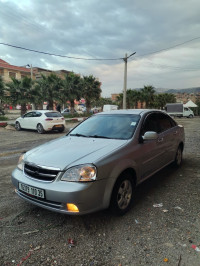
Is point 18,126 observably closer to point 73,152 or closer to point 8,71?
point 73,152

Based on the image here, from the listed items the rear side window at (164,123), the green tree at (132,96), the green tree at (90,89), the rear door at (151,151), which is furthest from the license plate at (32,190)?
the green tree at (132,96)

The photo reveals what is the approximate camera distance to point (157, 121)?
418 centimetres

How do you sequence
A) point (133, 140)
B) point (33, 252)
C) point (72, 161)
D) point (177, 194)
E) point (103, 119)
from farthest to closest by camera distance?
point (103, 119) < point (177, 194) < point (133, 140) < point (72, 161) < point (33, 252)

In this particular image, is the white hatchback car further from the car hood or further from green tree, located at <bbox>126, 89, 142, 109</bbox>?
green tree, located at <bbox>126, 89, 142, 109</bbox>

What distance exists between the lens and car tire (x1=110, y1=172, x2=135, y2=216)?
2678 mm

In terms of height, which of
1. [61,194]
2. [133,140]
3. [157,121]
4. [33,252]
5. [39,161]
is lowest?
[33,252]

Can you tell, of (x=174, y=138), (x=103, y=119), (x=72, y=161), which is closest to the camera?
(x=72, y=161)

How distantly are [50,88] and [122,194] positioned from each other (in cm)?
2039

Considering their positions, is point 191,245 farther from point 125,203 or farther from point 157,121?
point 157,121

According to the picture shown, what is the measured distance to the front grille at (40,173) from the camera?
8.18 ft

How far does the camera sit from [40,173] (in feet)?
8.46

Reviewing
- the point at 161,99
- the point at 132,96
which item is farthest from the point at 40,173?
the point at 161,99

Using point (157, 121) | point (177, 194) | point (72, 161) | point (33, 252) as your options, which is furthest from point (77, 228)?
point (157, 121)

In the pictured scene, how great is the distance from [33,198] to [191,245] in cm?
199
